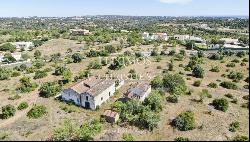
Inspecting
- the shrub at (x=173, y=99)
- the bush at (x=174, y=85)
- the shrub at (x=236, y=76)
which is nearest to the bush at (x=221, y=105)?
the shrub at (x=173, y=99)

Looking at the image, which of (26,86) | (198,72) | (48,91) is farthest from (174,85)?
(26,86)

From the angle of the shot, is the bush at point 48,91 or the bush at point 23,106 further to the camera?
the bush at point 48,91

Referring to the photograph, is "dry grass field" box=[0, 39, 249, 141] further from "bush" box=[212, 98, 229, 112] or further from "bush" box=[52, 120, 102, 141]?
A: "bush" box=[52, 120, 102, 141]

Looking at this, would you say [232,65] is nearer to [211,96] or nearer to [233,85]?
[233,85]

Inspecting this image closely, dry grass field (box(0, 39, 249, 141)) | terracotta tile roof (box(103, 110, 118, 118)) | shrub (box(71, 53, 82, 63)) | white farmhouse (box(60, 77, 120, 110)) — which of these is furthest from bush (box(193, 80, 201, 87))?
shrub (box(71, 53, 82, 63))

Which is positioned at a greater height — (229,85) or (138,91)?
(138,91)

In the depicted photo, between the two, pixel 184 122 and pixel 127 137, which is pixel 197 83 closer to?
pixel 184 122

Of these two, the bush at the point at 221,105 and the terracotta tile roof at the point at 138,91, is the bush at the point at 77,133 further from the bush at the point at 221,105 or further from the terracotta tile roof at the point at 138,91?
the bush at the point at 221,105
